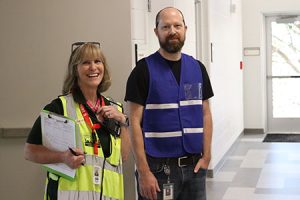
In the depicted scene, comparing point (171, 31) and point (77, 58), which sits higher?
point (171, 31)

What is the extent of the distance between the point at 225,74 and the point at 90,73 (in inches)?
183

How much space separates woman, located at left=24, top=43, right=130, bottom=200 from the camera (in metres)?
2.11

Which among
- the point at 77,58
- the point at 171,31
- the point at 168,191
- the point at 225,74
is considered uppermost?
the point at 171,31

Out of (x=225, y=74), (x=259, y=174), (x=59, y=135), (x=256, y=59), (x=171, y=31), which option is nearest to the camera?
(x=59, y=135)

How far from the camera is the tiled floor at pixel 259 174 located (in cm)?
489

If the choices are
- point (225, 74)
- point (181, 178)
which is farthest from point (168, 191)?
point (225, 74)

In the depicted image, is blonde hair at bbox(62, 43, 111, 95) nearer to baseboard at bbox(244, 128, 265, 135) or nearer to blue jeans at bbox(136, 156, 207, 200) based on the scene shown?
blue jeans at bbox(136, 156, 207, 200)

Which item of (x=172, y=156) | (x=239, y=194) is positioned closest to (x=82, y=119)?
(x=172, y=156)

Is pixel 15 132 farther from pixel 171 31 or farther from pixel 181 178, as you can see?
pixel 171 31

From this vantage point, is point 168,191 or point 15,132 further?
point 15,132

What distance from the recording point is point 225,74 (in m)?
6.61

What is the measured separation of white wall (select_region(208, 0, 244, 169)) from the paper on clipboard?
3.61 metres

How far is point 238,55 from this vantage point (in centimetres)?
796

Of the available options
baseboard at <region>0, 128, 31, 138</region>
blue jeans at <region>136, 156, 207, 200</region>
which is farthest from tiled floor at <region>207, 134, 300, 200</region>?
blue jeans at <region>136, 156, 207, 200</region>
